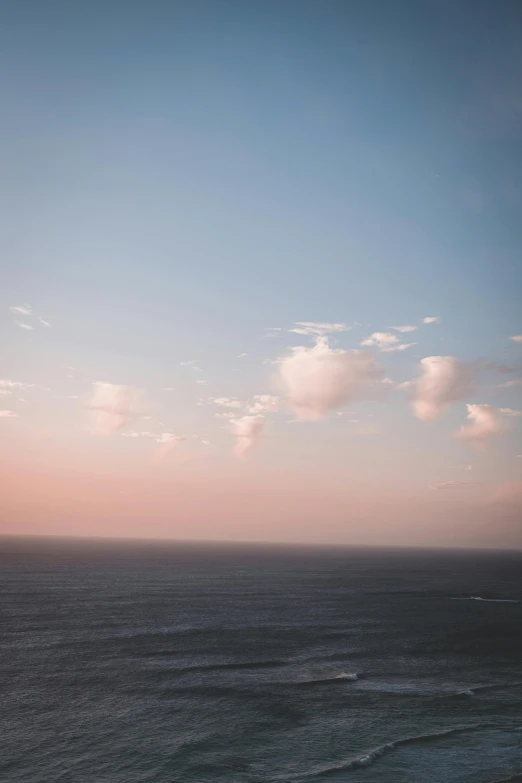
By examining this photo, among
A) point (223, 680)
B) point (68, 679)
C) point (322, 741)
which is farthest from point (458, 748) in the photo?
point (68, 679)

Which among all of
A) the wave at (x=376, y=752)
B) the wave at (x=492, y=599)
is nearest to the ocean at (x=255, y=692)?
the wave at (x=376, y=752)

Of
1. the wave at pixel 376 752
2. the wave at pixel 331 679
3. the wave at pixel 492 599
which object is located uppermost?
the wave at pixel 376 752

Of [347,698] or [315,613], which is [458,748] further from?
[315,613]

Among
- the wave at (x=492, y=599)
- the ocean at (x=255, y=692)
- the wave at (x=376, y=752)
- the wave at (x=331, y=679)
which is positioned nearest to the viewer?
the wave at (x=376, y=752)

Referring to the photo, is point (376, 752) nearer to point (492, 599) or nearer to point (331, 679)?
point (331, 679)

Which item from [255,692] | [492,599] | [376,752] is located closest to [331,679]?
[255,692]

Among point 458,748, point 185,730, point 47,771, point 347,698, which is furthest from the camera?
point 347,698

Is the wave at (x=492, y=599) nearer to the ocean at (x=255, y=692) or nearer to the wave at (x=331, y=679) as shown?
the ocean at (x=255, y=692)
